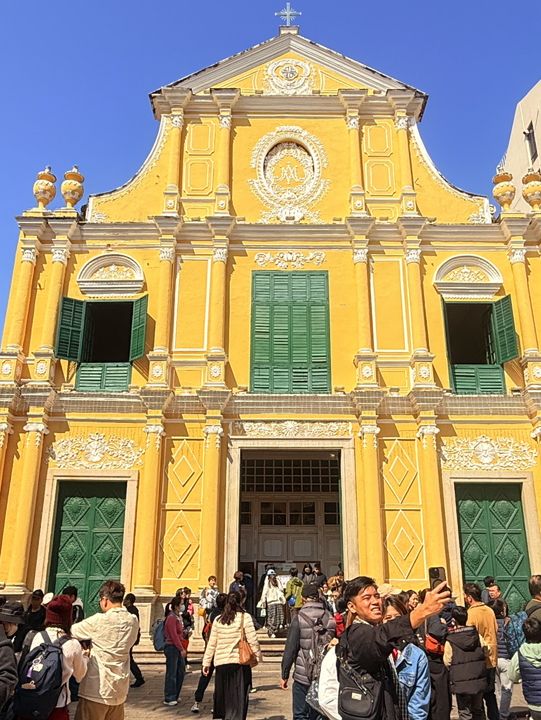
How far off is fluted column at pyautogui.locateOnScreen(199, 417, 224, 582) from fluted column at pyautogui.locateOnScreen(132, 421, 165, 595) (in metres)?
0.94

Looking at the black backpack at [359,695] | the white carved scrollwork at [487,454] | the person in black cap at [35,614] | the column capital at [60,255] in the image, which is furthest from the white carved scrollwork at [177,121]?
the black backpack at [359,695]

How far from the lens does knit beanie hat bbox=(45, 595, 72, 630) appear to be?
4.68 m

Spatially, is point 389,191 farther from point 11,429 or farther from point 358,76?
point 11,429

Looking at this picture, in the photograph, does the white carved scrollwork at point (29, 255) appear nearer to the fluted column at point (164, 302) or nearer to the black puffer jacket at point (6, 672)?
the fluted column at point (164, 302)

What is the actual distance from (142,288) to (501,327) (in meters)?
8.17

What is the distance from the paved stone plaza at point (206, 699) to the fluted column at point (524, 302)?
7.40 m

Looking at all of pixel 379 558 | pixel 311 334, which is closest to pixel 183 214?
pixel 311 334

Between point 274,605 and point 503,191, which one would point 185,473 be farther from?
point 503,191

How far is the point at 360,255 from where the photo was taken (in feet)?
51.5

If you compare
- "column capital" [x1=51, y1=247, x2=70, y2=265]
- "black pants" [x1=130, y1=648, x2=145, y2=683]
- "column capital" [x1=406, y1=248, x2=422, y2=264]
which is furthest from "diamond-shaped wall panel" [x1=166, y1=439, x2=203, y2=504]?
Result: "column capital" [x1=406, y1=248, x2=422, y2=264]

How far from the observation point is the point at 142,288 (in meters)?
15.6

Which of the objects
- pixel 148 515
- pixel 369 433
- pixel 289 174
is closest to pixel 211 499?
pixel 148 515

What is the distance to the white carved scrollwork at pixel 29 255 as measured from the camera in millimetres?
15484

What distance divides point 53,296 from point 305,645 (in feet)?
36.5
